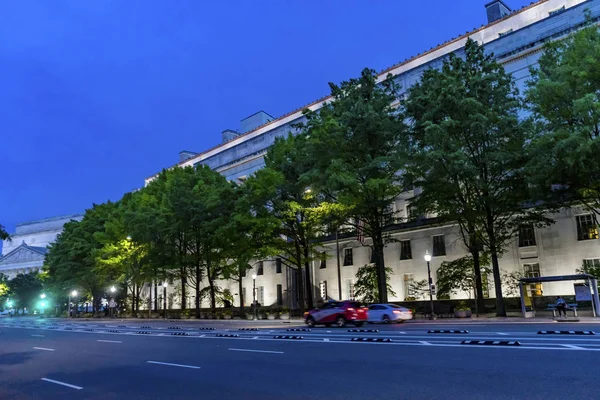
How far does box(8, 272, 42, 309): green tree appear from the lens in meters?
93.1

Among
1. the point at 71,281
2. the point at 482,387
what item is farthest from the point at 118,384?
the point at 71,281

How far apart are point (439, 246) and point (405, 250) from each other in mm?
3561

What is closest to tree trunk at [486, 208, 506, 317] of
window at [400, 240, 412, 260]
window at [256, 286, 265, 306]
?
window at [400, 240, 412, 260]

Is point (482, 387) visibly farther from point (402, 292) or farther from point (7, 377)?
point (402, 292)

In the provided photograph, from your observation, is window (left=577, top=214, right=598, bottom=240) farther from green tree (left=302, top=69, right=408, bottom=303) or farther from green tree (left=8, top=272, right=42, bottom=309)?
green tree (left=8, top=272, right=42, bottom=309)

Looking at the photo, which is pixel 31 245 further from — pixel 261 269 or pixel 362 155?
pixel 362 155

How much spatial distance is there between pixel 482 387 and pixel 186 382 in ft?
19.2

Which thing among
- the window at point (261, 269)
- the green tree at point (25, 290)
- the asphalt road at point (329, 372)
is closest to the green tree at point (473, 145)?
the asphalt road at point (329, 372)

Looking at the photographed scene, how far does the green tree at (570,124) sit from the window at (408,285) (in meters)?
17.6

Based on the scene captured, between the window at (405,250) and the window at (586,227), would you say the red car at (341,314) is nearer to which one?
the window at (405,250)

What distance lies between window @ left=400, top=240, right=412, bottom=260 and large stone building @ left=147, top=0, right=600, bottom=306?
0.07 m

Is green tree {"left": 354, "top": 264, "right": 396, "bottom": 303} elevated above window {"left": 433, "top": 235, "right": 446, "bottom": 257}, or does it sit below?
below

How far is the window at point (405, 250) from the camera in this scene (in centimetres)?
4559

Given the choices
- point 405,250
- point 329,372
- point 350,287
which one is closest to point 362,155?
point 405,250
